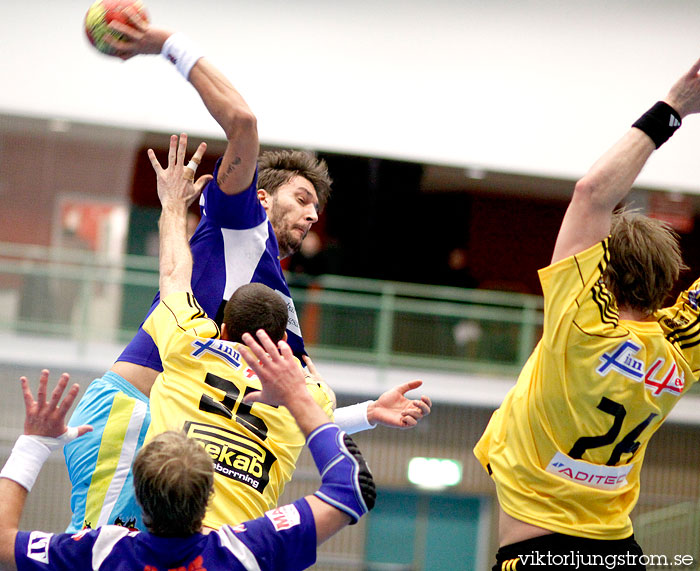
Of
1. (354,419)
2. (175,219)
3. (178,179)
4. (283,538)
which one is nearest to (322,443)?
(283,538)

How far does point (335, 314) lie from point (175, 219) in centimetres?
859

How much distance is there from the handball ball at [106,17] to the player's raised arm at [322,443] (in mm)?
1538

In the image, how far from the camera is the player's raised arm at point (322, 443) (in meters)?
2.53

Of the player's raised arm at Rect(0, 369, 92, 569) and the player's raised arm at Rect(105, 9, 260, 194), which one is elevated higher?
the player's raised arm at Rect(105, 9, 260, 194)

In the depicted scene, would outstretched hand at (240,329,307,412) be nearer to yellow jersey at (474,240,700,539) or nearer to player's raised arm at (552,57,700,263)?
yellow jersey at (474,240,700,539)

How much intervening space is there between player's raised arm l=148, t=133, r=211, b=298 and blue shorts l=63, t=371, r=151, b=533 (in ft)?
1.88

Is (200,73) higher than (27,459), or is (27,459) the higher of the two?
(200,73)

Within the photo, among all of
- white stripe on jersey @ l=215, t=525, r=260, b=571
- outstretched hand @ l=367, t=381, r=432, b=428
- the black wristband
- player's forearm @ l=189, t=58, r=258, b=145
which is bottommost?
white stripe on jersey @ l=215, t=525, r=260, b=571

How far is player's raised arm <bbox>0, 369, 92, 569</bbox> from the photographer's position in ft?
8.43

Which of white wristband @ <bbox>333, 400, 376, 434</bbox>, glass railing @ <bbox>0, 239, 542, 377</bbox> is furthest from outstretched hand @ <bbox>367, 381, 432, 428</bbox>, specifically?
glass railing @ <bbox>0, 239, 542, 377</bbox>

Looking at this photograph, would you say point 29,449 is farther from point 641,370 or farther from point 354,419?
point 641,370

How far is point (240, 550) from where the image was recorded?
2.59 meters

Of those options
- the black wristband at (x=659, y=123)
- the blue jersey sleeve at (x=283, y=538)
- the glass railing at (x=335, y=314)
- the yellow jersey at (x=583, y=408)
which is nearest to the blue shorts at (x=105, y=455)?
the blue jersey sleeve at (x=283, y=538)

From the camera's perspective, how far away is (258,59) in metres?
12.9
